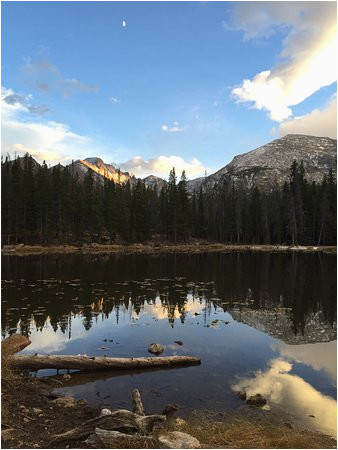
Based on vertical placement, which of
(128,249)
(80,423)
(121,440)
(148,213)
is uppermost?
(148,213)

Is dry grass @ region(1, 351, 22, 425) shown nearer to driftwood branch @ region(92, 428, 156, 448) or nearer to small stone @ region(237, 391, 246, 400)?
driftwood branch @ region(92, 428, 156, 448)

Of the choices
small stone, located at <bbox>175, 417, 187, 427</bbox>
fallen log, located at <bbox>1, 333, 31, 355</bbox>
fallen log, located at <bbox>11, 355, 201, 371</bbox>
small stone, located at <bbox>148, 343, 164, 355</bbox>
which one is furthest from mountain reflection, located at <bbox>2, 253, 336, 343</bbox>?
small stone, located at <bbox>175, 417, 187, 427</bbox>

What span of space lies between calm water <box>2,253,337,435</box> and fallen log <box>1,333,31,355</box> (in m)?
0.39

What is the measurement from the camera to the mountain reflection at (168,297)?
21891 millimetres

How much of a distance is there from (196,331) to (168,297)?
30.8 ft

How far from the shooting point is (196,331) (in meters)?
20.4

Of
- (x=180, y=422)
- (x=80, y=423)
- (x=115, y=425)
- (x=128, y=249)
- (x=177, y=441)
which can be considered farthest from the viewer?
(x=128, y=249)

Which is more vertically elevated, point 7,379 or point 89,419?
point 7,379

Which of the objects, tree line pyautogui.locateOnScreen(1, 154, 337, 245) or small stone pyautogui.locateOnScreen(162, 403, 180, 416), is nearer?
small stone pyautogui.locateOnScreen(162, 403, 180, 416)

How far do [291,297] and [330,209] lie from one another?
73.8 meters

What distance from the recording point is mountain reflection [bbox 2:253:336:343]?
21.9 metres

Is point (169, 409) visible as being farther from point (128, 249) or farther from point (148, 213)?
point (148, 213)

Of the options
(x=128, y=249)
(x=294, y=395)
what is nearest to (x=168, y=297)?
(x=294, y=395)

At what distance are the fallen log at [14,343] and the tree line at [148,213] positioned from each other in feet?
213
